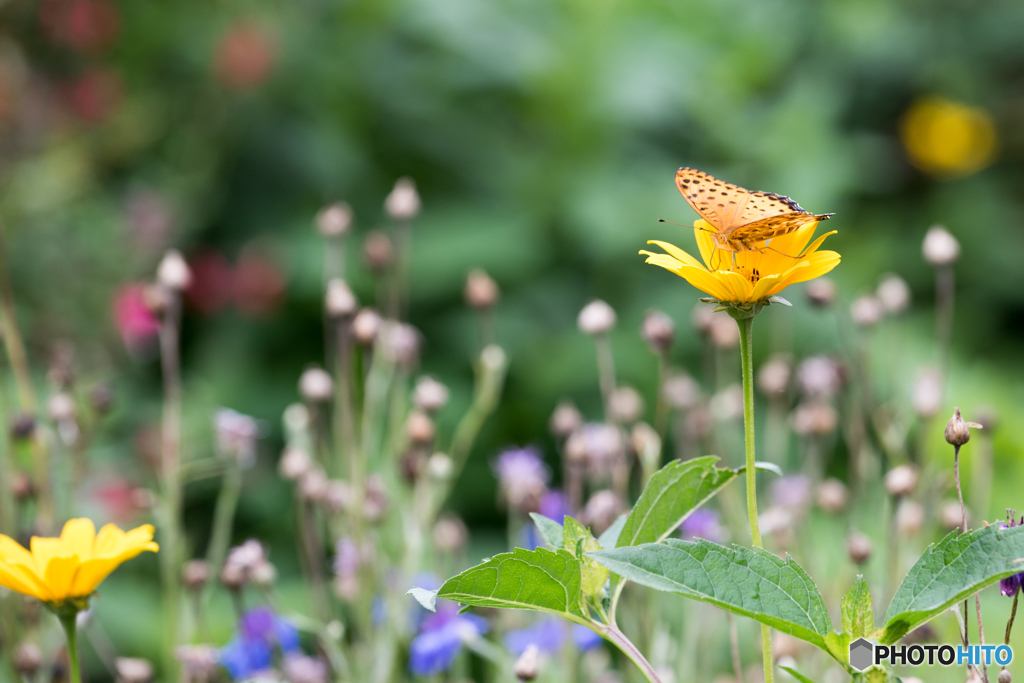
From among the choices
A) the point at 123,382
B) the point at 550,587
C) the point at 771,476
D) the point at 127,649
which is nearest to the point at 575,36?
the point at 771,476

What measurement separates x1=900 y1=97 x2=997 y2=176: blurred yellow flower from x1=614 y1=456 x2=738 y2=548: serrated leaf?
1.79m

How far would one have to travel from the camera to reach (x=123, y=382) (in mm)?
1466

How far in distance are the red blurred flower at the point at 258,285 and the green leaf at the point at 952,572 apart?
1.19 metres

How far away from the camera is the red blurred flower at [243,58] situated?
1.52 m

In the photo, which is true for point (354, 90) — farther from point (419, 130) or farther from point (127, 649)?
point (127, 649)

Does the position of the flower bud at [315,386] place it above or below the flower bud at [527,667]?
above

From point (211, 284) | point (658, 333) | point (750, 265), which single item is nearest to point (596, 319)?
point (658, 333)

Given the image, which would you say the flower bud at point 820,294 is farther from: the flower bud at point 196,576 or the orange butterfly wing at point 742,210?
the flower bud at point 196,576

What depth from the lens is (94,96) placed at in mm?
1494

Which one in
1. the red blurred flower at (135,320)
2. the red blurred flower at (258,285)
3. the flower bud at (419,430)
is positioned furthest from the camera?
the red blurred flower at (258,285)

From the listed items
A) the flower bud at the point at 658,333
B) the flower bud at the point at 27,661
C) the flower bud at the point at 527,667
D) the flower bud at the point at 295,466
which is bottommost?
the flower bud at the point at 27,661

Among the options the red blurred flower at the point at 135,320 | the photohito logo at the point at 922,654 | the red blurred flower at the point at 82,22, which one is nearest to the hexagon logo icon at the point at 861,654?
the photohito logo at the point at 922,654

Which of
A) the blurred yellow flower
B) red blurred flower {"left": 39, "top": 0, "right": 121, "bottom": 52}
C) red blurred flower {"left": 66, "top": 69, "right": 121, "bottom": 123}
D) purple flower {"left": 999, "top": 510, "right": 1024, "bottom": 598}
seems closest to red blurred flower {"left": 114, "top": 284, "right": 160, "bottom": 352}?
red blurred flower {"left": 66, "top": 69, "right": 121, "bottom": 123}

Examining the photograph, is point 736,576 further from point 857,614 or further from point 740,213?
point 740,213
